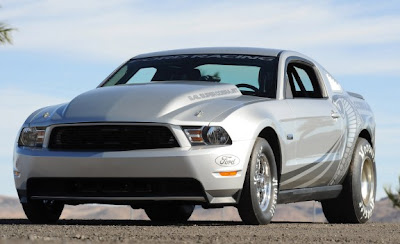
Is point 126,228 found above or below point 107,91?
below

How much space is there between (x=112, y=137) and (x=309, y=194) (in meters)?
2.73

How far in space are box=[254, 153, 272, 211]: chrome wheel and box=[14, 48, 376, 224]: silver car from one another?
1 centimetres

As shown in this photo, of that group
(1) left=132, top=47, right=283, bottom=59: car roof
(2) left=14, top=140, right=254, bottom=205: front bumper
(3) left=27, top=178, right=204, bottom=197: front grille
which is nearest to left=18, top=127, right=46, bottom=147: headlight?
(2) left=14, top=140, right=254, bottom=205: front bumper

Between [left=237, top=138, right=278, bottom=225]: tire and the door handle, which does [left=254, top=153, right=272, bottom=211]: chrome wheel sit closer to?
[left=237, top=138, right=278, bottom=225]: tire

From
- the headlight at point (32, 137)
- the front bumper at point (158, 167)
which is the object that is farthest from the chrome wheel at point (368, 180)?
the headlight at point (32, 137)

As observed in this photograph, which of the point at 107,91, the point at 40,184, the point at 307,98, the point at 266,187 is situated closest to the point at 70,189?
the point at 40,184

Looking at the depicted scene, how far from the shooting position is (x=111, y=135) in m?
8.28

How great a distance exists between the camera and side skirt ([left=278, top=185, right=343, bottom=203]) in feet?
30.9

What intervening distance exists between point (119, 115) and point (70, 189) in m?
0.85

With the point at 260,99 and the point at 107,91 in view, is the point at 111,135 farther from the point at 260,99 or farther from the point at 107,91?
the point at 260,99

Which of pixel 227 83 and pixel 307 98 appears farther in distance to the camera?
pixel 307 98

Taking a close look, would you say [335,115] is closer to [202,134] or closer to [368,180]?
[368,180]

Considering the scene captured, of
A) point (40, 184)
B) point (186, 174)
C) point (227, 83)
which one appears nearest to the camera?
point (186, 174)

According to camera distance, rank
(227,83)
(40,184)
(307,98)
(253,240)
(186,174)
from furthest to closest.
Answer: (307,98) < (227,83) < (40,184) < (186,174) < (253,240)
